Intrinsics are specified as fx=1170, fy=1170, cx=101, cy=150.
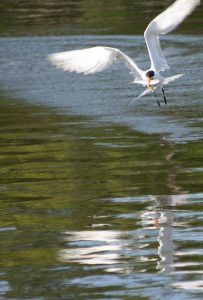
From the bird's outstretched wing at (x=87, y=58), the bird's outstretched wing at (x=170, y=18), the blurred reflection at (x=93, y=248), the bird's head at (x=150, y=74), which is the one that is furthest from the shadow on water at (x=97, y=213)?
the bird's outstretched wing at (x=170, y=18)

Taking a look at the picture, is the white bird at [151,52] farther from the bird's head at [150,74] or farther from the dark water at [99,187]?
the dark water at [99,187]

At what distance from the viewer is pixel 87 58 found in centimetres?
1539

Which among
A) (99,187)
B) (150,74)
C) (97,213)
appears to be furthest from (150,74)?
(97,213)

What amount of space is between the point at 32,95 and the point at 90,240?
31.3ft

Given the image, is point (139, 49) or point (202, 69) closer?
point (202, 69)

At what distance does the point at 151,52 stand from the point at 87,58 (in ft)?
3.91

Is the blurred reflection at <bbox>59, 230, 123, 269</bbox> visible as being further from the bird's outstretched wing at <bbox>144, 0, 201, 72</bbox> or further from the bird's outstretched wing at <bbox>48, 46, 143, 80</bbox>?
the bird's outstretched wing at <bbox>144, 0, 201, 72</bbox>

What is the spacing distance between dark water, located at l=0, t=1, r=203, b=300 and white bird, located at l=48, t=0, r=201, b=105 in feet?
2.32

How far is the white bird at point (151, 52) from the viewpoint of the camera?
1533 cm

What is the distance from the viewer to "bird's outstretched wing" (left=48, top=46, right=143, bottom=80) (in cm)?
1530

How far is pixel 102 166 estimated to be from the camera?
43.8 ft

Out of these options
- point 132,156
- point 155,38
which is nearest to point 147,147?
point 132,156

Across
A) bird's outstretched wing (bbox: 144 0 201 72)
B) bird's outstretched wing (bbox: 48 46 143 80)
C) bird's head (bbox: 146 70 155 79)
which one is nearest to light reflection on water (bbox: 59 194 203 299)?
bird's outstretched wing (bbox: 48 46 143 80)

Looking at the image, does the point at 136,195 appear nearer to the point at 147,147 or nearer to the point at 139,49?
the point at 147,147
